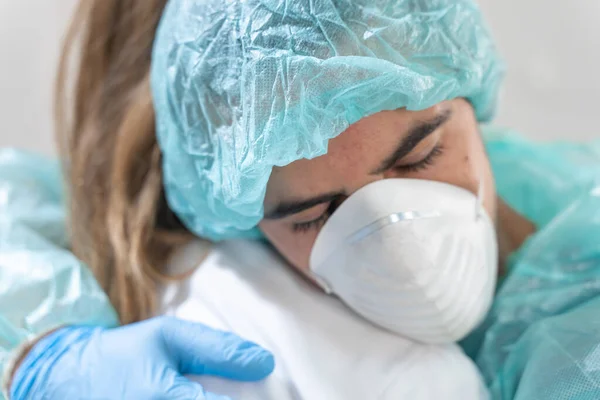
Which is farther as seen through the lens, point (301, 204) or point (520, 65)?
point (520, 65)

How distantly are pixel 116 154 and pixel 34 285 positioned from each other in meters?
0.24

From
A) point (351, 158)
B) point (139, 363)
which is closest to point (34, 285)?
point (139, 363)

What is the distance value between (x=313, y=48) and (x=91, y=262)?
0.56 meters

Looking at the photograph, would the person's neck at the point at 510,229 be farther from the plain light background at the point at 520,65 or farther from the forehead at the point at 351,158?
the plain light background at the point at 520,65

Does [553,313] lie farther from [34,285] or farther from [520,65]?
[520,65]

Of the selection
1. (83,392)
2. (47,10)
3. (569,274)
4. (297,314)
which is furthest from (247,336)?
(47,10)

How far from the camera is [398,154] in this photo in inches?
27.0

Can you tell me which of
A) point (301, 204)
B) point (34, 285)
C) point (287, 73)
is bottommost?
point (34, 285)

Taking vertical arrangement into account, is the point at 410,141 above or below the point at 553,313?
above

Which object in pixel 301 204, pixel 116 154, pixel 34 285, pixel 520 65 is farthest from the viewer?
pixel 520 65

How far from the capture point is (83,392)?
70 centimetres

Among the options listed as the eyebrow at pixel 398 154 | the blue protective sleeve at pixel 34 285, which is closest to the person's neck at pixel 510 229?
the eyebrow at pixel 398 154

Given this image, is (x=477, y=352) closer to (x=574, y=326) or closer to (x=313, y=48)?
(x=574, y=326)

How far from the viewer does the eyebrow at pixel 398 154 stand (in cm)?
68
